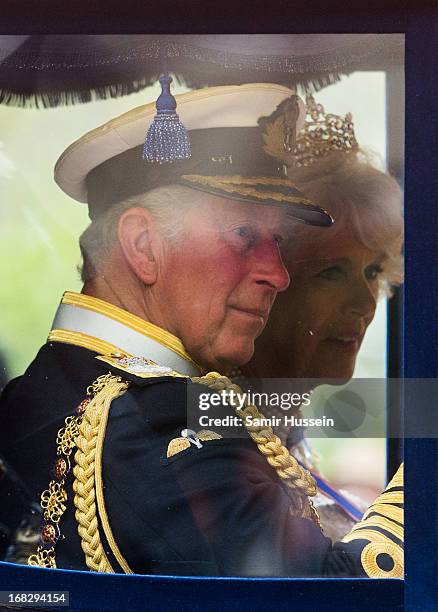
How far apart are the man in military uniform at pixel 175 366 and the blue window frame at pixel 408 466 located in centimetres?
6

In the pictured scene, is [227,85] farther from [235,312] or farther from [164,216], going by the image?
[235,312]

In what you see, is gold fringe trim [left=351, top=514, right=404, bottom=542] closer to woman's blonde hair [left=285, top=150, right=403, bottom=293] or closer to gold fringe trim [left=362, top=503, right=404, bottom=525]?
gold fringe trim [left=362, top=503, right=404, bottom=525]

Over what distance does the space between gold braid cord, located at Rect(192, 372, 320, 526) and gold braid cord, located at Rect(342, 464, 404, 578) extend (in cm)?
17

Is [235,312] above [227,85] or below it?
below

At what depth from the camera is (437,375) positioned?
111 inches

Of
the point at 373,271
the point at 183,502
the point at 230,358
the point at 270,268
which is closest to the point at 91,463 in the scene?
the point at 183,502

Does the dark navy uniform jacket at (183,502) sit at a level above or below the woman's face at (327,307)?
below

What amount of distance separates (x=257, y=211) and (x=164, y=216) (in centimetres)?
30

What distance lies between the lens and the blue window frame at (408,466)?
2775mm

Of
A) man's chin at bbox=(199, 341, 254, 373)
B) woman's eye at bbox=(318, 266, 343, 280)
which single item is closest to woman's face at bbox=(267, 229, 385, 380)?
woman's eye at bbox=(318, 266, 343, 280)

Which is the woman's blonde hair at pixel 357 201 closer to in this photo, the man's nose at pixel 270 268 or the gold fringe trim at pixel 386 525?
the man's nose at pixel 270 268

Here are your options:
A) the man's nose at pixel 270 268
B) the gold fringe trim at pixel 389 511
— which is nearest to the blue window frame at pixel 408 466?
the gold fringe trim at pixel 389 511

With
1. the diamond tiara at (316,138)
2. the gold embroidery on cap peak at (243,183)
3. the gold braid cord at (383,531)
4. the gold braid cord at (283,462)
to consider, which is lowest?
the gold braid cord at (383,531)

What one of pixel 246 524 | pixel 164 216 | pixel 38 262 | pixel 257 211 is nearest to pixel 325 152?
pixel 257 211
